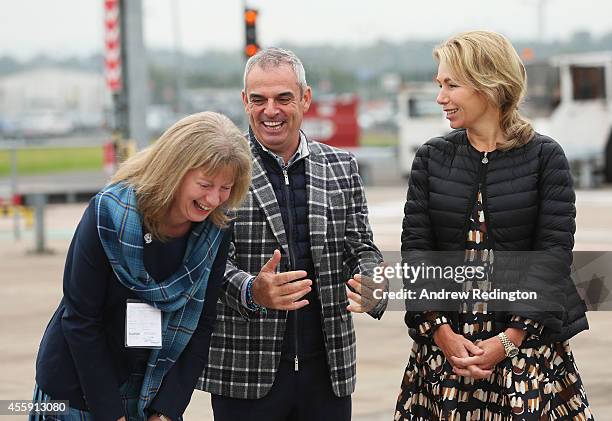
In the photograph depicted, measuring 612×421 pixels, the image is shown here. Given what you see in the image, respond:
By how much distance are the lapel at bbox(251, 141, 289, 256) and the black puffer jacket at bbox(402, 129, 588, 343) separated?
17.6 inches

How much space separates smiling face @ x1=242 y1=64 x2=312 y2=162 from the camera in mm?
3992

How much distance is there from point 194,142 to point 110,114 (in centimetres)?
1459

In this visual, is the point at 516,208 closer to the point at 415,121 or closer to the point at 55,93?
the point at 415,121

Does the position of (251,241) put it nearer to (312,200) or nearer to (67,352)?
(312,200)

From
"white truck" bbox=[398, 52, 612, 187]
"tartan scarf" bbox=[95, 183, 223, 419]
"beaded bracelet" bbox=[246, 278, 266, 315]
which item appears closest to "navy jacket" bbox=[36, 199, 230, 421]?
"tartan scarf" bbox=[95, 183, 223, 419]

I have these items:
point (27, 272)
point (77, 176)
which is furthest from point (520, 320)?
point (77, 176)

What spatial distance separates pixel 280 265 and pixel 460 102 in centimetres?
84

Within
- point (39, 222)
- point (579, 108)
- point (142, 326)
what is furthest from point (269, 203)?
point (579, 108)

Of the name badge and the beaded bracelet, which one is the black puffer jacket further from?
the name badge

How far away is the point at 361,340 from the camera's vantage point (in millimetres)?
9312

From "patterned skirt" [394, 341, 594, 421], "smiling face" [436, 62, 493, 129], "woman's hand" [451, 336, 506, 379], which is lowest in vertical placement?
"patterned skirt" [394, 341, 594, 421]

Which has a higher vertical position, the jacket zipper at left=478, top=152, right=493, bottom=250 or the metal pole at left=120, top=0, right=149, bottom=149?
the metal pole at left=120, top=0, right=149, bottom=149

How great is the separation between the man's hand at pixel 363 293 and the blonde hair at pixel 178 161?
61cm

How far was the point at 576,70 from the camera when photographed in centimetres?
2511
